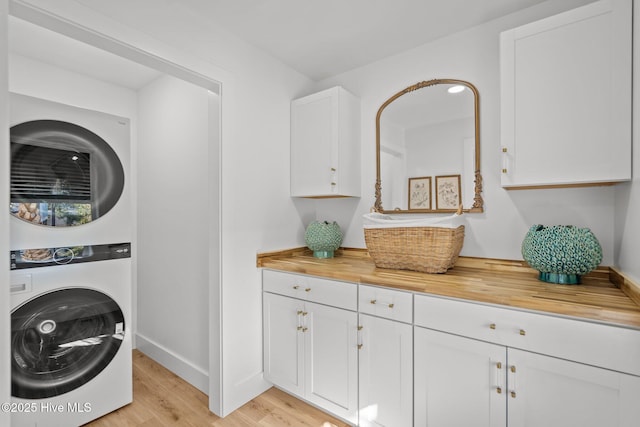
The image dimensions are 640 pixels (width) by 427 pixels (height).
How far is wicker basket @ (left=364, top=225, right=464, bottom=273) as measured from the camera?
1607 millimetres

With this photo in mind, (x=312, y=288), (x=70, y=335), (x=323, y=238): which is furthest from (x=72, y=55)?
(x=312, y=288)

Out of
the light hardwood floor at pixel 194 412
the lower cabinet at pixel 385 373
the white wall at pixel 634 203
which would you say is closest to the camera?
the white wall at pixel 634 203

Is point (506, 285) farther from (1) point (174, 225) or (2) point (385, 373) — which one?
(1) point (174, 225)

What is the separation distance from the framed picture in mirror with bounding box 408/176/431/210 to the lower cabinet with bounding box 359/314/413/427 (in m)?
0.89

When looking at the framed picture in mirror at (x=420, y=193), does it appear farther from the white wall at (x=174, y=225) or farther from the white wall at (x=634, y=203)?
the white wall at (x=174, y=225)

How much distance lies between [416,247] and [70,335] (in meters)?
2.05

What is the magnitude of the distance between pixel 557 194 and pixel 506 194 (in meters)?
0.24

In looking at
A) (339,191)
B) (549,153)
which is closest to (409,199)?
(339,191)

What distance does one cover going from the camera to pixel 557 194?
5.26 ft

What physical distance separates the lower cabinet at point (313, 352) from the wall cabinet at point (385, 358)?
64mm

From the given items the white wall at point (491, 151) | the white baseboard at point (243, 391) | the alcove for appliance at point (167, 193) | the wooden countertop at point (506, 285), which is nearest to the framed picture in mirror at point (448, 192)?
the white wall at point (491, 151)

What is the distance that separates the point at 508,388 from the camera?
1213 millimetres

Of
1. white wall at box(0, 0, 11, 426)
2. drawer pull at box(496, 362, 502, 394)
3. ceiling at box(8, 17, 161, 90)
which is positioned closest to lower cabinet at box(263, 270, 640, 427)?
drawer pull at box(496, 362, 502, 394)

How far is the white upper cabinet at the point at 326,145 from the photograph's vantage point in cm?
214
